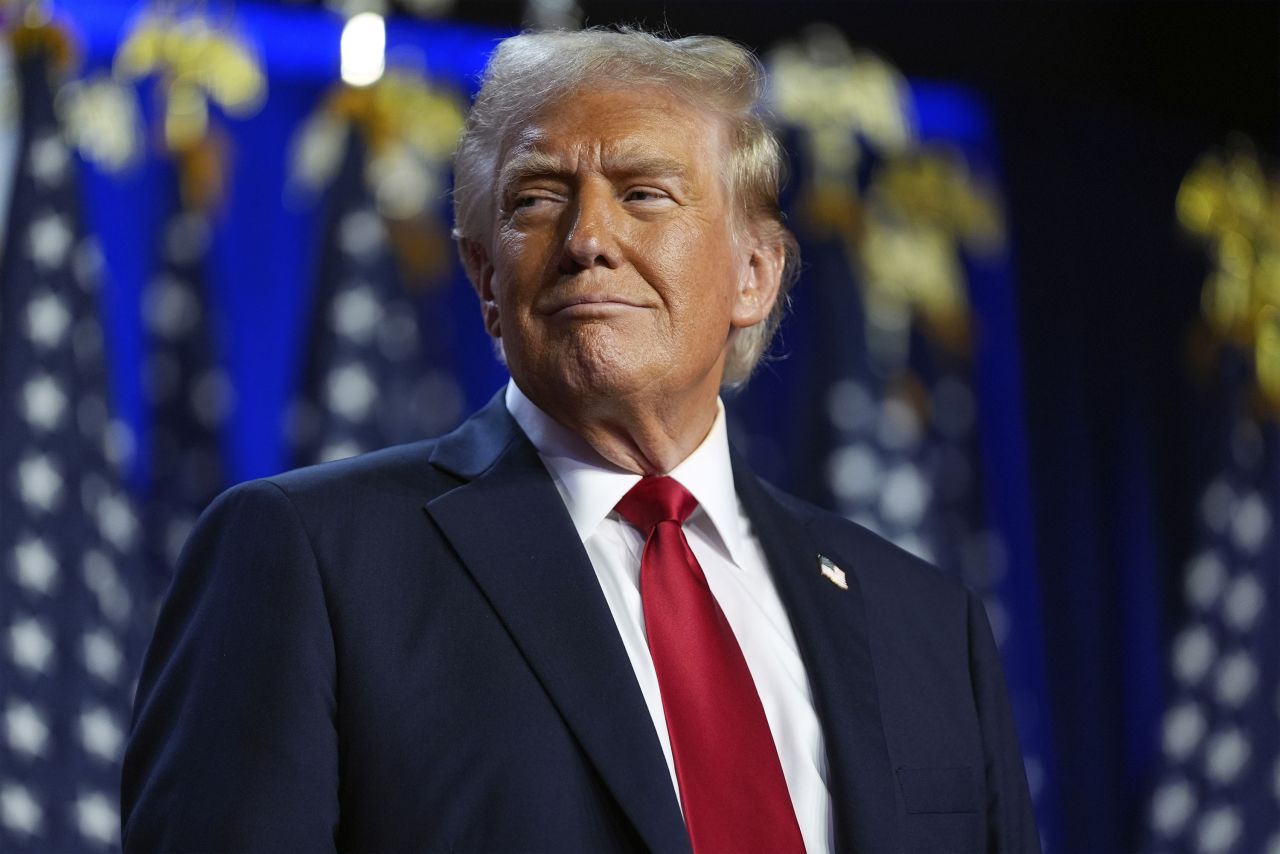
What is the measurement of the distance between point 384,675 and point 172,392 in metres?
3.12

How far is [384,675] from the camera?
1551 mm

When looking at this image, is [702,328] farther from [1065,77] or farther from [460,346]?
[1065,77]

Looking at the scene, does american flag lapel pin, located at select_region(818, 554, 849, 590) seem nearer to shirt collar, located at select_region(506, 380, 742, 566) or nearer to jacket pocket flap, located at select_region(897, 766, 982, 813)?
shirt collar, located at select_region(506, 380, 742, 566)

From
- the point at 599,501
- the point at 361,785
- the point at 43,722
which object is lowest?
the point at 43,722

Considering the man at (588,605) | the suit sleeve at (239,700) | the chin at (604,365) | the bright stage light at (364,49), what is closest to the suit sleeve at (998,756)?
the man at (588,605)

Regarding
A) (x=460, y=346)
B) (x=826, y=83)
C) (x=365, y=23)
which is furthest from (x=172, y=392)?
(x=826, y=83)

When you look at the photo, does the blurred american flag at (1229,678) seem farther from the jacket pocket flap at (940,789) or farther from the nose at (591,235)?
the nose at (591,235)

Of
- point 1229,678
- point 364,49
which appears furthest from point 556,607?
point 1229,678

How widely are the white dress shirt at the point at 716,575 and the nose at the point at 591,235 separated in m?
0.21

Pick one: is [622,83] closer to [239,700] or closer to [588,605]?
[588,605]

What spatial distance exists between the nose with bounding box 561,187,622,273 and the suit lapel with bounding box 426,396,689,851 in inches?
9.6

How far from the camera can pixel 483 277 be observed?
1993mm

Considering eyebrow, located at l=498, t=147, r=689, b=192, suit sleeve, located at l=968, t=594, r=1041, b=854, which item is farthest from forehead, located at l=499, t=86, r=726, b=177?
suit sleeve, located at l=968, t=594, r=1041, b=854

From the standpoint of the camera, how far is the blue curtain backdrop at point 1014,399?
4758 millimetres
